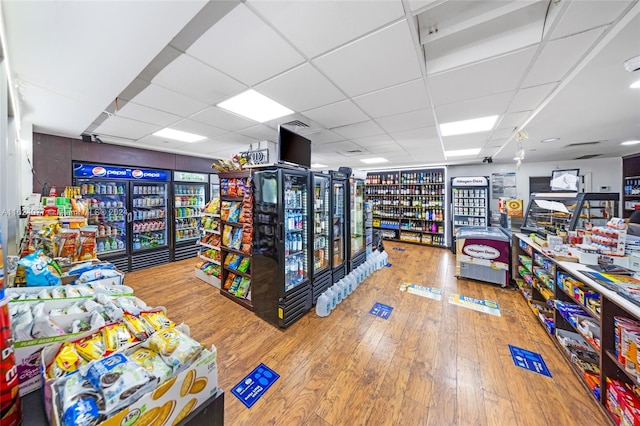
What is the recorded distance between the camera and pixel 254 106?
9.15ft

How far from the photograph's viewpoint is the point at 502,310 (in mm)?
3168

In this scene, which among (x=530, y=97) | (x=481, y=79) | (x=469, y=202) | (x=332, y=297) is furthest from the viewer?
(x=469, y=202)

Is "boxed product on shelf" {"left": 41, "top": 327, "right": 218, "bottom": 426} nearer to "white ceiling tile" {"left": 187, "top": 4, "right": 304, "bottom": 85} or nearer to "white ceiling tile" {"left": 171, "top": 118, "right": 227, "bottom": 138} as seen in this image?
"white ceiling tile" {"left": 187, "top": 4, "right": 304, "bottom": 85}

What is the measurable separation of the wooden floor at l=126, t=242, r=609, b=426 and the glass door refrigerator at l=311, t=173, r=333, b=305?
1.32ft

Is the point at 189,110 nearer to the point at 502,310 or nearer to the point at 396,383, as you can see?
the point at 396,383

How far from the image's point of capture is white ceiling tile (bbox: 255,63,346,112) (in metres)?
2.06

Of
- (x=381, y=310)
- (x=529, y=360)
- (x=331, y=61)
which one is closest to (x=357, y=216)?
(x=381, y=310)

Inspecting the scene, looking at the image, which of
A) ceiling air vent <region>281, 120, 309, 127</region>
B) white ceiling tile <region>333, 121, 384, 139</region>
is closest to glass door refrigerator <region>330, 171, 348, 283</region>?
white ceiling tile <region>333, 121, 384, 139</region>

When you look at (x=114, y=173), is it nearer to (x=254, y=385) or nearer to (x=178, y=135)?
(x=178, y=135)

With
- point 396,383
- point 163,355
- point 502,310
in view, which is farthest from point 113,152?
point 502,310

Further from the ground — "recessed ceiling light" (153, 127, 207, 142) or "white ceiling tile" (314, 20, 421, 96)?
"recessed ceiling light" (153, 127, 207, 142)

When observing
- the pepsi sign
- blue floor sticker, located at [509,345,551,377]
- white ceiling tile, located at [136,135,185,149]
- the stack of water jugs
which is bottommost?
blue floor sticker, located at [509,345,551,377]

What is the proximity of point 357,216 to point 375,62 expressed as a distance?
3188mm

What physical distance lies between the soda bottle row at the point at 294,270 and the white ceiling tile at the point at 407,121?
2.28 m
